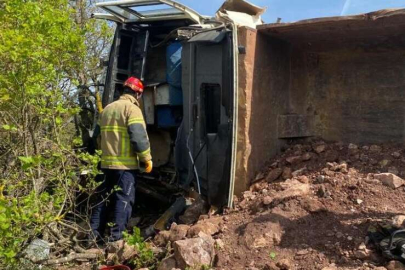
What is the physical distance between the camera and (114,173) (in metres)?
5.40

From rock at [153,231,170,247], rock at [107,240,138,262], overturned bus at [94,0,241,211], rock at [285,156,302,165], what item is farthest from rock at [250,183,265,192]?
rock at [107,240,138,262]

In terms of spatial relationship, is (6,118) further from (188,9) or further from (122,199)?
(188,9)

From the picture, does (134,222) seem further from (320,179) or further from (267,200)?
(320,179)

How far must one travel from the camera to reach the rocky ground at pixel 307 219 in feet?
13.3

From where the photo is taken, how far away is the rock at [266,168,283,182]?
5359mm

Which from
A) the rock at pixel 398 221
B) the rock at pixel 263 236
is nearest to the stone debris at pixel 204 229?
the rock at pixel 263 236

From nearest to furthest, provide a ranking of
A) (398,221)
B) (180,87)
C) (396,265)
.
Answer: (396,265), (398,221), (180,87)

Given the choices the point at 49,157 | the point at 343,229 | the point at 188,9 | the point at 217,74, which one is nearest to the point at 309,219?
the point at 343,229

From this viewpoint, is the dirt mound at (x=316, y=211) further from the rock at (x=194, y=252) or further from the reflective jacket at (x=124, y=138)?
the reflective jacket at (x=124, y=138)

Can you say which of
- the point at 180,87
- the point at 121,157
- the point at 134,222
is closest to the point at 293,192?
the point at 121,157

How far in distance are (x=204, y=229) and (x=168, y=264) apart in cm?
56

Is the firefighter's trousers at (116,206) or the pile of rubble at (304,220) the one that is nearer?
the pile of rubble at (304,220)

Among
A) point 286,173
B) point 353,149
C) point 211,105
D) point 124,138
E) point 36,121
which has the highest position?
point 211,105

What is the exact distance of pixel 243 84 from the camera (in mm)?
5324
